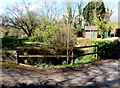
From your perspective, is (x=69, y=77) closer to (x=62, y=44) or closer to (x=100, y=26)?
(x=62, y=44)

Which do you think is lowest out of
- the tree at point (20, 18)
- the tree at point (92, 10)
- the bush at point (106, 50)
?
the bush at point (106, 50)

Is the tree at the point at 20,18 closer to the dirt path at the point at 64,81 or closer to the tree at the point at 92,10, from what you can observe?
the tree at the point at 92,10

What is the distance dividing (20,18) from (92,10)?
19.0 metres

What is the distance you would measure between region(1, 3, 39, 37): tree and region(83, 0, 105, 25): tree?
1580 cm

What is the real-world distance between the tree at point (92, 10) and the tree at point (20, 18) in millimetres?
15796

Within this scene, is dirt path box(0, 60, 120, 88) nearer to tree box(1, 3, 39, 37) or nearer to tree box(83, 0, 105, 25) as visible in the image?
tree box(1, 3, 39, 37)

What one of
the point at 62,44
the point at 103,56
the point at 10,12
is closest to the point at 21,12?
the point at 10,12

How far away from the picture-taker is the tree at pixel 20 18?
25703 mm

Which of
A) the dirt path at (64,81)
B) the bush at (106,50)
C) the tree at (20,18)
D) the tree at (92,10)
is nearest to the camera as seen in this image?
the dirt path at (64,81)

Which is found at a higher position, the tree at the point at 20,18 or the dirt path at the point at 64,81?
the tree at the point at 20,18

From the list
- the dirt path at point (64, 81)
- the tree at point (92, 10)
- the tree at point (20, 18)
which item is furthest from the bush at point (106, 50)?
the tree at point (92, 10)

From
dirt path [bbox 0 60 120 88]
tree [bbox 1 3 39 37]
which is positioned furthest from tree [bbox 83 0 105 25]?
dirt path [bbox 0 60 120 88]

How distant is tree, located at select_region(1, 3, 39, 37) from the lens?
25.7m

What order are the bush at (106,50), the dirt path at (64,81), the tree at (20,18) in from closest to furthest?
the dirt path at (64,81), the bush at (106,50), the tree at (20,18)
